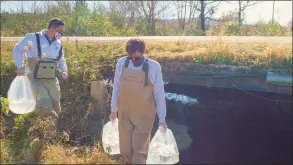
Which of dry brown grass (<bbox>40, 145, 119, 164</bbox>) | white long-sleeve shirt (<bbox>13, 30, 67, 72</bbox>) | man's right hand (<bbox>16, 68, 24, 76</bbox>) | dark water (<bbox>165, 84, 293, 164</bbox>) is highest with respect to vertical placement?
white long-sleeve shirt (<bbox>13, 30, 67, 72</bbox>)

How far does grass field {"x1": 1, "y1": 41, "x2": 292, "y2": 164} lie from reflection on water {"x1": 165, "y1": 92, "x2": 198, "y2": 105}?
1199 mm

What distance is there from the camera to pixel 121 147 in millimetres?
4266

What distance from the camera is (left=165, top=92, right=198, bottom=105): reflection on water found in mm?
8461

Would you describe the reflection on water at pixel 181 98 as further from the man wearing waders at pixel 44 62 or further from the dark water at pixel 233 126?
the man wearing waders at pixel 44 62

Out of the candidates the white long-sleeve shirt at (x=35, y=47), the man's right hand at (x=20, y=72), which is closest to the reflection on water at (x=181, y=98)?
the white long-sleeve shirt at (x=35, y=47)

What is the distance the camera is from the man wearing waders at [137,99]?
3.96 meters

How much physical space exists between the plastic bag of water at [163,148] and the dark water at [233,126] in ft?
10.3

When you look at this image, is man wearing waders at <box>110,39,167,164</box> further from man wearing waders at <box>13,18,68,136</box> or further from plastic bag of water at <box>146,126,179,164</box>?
man wearing waders at <box>13,18,68,136</box>

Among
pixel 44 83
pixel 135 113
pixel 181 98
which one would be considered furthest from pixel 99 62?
pixel 135 113

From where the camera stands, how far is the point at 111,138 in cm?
452

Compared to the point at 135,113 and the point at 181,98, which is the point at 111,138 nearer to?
the point at 135,113

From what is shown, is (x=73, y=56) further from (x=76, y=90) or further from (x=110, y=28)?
(x=110, y=28)

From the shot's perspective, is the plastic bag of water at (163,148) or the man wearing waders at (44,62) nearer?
the plastic bag of water at (163,148)

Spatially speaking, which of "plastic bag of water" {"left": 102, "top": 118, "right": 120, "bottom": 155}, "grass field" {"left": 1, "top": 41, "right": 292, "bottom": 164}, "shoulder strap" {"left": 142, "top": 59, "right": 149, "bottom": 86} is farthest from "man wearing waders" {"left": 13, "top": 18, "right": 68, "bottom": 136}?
"shoulder strap" {"left": 142, "top": 59, "right": 149, "bottom": 86}
